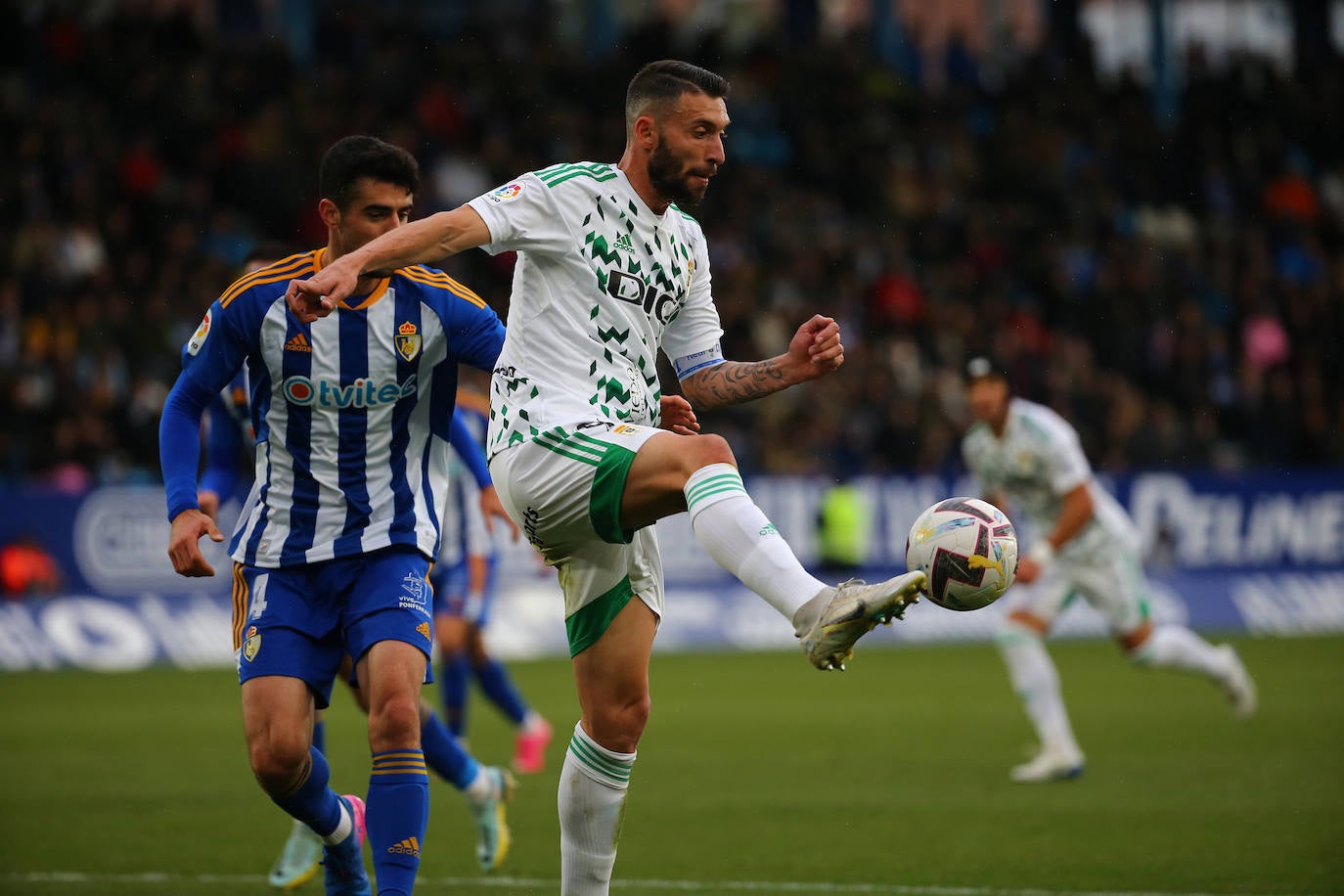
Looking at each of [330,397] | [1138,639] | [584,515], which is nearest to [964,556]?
[584,515]

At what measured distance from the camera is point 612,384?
17.0ft

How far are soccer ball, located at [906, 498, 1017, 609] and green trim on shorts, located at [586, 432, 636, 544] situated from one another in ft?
2.77

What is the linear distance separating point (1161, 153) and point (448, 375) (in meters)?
22.6

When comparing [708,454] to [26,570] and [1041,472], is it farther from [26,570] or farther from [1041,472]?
[26,570]

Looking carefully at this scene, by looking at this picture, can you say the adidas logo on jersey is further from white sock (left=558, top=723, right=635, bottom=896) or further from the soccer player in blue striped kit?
white sock (left=558, top=723, right=635, bottom=896)

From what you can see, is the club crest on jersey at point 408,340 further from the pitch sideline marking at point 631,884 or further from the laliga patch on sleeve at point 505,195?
the pitch sideline marking at point 631,884

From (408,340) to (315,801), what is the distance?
1587mm

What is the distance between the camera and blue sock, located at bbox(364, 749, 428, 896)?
5.30 meters

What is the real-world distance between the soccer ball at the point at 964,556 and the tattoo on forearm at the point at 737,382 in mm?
789

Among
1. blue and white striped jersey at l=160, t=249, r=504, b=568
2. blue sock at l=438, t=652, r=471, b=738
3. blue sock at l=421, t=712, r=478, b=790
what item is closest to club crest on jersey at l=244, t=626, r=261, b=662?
blue and white striped jersey at l=160, t=249, r=504, b=568

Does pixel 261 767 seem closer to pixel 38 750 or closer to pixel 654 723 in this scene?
pixel 38 750

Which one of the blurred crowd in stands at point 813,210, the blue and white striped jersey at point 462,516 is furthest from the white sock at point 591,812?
the blurred crowd in stands at point 813,210

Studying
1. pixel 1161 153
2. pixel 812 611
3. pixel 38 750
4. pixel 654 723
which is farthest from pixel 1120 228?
pixel 812 611

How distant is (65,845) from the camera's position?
7.80 m
